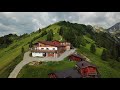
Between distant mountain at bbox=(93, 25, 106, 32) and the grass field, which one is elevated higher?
distant mountain at bbox=(93, 25, 106, 32)

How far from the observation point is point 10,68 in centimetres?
909

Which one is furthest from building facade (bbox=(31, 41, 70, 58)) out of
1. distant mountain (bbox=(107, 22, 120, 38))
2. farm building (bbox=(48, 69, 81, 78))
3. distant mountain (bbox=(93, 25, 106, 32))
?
distant mountain (bbox=(107, 22, 120, 38))

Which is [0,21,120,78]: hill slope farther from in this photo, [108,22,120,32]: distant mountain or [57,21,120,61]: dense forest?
[108,22,120,32]: distant mountain

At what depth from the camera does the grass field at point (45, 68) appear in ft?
29.5

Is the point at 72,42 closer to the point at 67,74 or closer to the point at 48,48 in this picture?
the point at 48,48

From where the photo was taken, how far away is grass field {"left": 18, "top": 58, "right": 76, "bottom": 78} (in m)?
9.00

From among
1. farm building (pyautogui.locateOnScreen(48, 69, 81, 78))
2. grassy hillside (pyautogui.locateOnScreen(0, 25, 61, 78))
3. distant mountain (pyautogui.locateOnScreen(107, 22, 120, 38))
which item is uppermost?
distant mountain (pyautogui.locateOnScreen(107, 22, 120, 38))
